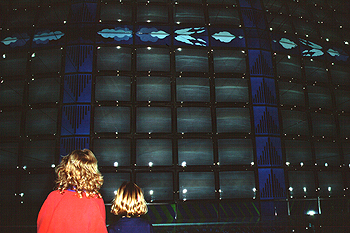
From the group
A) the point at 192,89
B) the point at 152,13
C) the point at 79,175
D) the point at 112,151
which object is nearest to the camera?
the point at 79,175

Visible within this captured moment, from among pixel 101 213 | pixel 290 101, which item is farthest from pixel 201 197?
pixel 101 213

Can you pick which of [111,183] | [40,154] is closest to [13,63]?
[40,154]

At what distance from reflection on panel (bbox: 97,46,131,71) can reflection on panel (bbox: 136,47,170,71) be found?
549 millimetres

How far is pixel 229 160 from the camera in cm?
1245

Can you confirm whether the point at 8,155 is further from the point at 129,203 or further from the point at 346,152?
the point at 346,152

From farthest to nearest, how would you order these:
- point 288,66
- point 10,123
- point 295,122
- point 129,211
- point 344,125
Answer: point 344,125 < point 288,66 < point 295,122 < point 10,123 < point 129,211

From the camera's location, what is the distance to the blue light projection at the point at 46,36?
13.1m

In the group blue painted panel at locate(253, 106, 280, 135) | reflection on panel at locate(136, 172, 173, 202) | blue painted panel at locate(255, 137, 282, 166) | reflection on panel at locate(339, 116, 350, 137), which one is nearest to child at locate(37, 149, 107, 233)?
reflection on panel at locate(136, 172, 173, 202)

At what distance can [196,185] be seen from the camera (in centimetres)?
1207

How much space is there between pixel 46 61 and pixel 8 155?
4809 mm

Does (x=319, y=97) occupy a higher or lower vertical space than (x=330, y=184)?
higher

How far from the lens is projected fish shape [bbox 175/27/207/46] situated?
524 inches

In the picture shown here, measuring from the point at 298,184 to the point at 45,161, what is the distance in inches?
476

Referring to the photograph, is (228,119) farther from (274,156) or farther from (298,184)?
(298,184)
